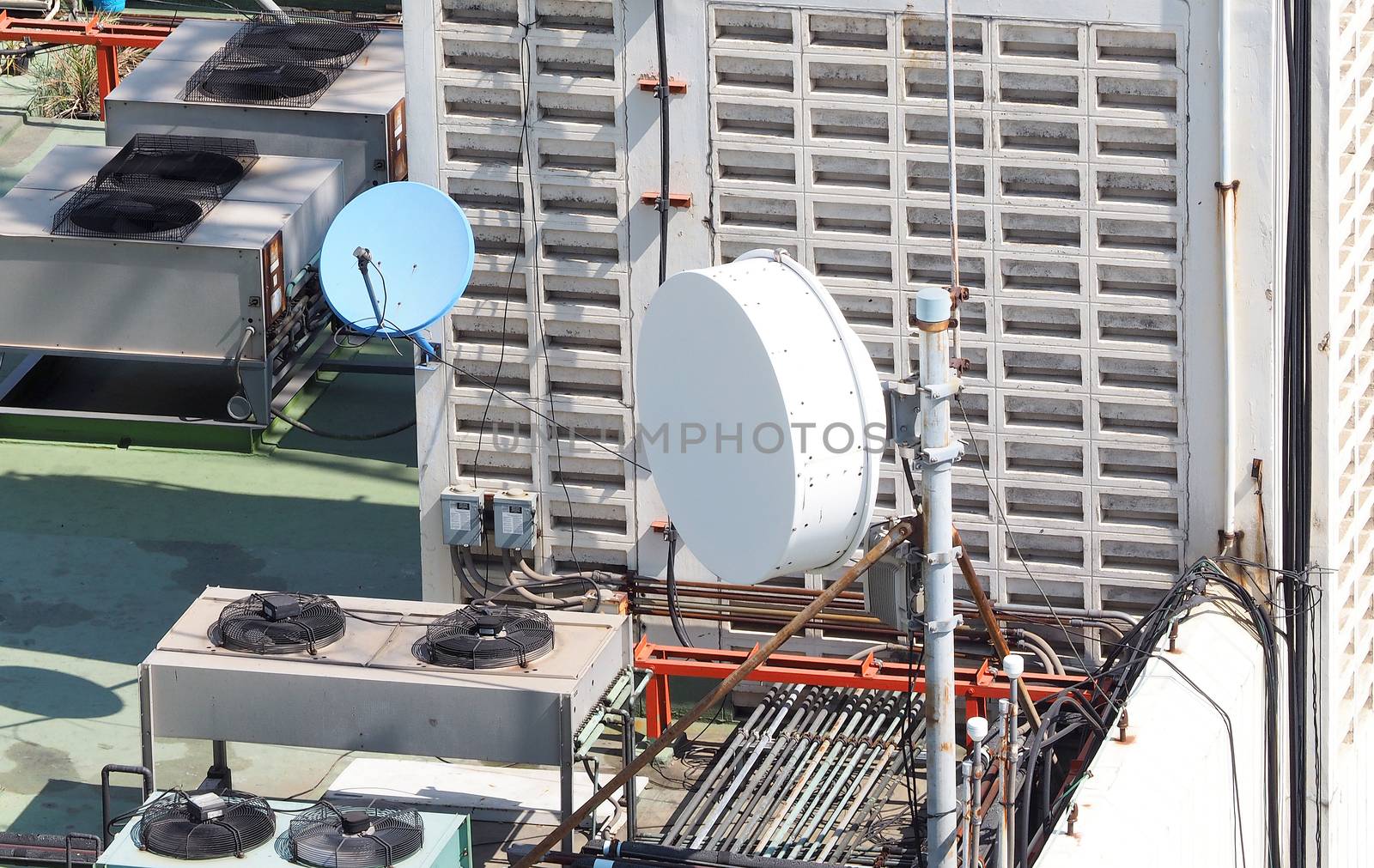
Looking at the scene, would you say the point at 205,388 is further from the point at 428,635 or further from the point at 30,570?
the point at 428,635

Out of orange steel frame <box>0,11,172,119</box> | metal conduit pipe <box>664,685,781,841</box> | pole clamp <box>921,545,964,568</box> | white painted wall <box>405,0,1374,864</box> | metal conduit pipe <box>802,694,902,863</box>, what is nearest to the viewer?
pole clamp <box>921,545,964,568</box>

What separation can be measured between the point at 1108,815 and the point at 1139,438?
3.45 m

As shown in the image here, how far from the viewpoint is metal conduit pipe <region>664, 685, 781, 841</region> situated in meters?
12.7

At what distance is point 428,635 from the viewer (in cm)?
1209

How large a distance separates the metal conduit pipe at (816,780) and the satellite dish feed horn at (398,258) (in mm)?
3413

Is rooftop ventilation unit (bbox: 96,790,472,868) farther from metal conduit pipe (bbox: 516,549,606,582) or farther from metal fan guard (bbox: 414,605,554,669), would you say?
metal conduit pipe (bbox: 516,549,606,582)

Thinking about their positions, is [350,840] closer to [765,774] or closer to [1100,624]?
[765,774]

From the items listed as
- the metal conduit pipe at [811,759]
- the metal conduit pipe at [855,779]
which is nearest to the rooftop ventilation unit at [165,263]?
the metal conduit pipe at [811,759]

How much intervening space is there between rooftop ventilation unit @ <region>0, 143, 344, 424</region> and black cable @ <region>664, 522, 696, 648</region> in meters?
4.28

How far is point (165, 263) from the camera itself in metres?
16.2

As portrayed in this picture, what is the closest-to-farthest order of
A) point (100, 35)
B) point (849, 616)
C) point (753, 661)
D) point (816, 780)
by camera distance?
point (753, 661)
point (816, 780)
point (849, 616)
point (100, 35)

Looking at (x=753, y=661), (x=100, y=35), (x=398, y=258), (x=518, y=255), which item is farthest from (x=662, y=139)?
(x=100, y=35)

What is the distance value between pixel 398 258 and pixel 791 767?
3.72m

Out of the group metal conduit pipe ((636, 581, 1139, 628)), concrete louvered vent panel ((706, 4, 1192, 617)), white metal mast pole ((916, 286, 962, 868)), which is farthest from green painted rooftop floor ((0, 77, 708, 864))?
white metal mast pole ((916, 286, 962, 868))
